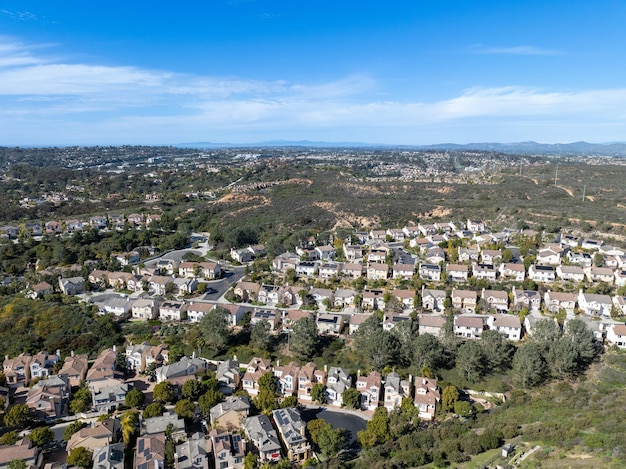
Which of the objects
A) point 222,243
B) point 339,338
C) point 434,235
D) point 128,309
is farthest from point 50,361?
point 434,235

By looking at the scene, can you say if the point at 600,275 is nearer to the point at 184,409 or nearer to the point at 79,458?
the point at 184,409

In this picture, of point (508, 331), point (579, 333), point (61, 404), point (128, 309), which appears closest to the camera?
point (61, 404)

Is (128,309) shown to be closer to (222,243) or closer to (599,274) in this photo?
(222,243)

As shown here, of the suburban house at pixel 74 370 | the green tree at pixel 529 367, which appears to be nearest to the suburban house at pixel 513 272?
the green tree at pixel 529 367

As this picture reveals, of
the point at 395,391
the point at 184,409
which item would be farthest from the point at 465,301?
the point at 184,409

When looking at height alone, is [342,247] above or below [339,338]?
above

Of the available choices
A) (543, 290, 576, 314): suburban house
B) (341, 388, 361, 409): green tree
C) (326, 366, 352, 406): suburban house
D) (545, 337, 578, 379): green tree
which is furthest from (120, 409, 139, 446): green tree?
(543, 290, 576, 314): suburban house

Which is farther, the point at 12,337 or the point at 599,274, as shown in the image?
the point at 599,274

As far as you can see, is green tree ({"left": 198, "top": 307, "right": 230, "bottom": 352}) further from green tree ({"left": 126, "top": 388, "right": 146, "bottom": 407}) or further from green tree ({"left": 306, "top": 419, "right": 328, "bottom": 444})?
green tree ({"left": 306, "top": 419, "right": 328, "bottom": 444})
